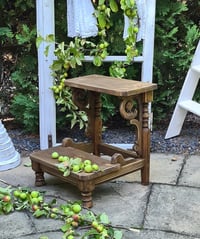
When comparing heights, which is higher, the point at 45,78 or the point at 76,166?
the point at 45,78

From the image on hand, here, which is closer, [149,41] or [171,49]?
[149,41]

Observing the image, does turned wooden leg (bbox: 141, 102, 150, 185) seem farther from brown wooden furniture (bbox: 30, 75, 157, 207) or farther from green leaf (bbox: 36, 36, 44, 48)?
green leaf (bbox: 36, 36, 44, 48)

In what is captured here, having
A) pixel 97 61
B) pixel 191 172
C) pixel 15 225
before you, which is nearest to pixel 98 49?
pixel 97 61

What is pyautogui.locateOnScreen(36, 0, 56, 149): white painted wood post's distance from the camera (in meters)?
3.00

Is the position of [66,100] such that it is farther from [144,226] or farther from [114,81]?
[144,226]

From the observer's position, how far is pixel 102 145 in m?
2.85

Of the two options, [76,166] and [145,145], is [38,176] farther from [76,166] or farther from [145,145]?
[145,145]

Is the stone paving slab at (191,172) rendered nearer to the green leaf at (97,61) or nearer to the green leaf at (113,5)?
the green leaf at (97,61)

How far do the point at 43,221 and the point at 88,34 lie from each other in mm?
1315

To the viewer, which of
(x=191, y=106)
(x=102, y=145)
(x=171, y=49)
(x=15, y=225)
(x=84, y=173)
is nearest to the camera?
(x=15, y=225)

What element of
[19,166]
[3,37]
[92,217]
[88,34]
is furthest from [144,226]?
[3,37]

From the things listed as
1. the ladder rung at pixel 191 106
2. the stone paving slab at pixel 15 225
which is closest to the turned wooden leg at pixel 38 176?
the stone paving slab at pixel 15 225

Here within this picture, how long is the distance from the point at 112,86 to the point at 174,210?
71 cm

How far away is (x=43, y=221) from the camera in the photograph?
2246mm
